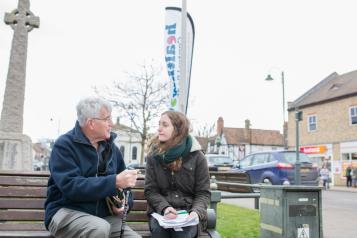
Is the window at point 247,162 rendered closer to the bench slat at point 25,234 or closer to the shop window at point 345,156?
the bench slat at point 25,234

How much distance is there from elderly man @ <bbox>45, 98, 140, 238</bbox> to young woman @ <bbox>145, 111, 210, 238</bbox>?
0.44 metres

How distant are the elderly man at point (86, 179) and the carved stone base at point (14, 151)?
20.3 feet

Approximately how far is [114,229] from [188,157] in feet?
3.37

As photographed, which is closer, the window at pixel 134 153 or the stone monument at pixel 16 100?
the stone monument at pixel 16 100

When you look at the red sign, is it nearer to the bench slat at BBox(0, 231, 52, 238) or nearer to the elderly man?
the elderly man

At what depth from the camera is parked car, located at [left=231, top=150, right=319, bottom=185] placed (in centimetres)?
1407

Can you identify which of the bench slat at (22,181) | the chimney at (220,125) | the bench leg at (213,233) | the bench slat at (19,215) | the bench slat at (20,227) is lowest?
the bench leg at (213,233)

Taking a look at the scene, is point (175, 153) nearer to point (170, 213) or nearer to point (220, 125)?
point (170, 213)

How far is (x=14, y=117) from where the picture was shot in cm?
948

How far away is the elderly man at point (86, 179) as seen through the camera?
3062mm

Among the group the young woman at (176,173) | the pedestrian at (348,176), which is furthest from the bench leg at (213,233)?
the pedestrian at (348,176)

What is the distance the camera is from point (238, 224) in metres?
7.43

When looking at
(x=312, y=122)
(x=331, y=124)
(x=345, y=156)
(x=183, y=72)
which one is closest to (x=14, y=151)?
(x=183, y=72)

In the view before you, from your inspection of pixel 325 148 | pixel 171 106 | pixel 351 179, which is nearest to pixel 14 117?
pixel 171 106
